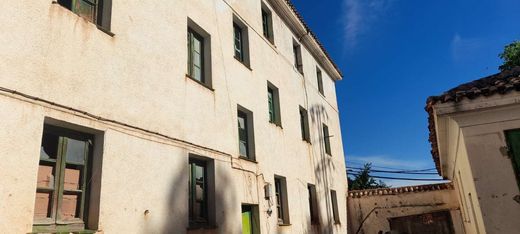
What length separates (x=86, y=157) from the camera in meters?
5.79

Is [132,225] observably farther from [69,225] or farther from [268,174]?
[268,174]

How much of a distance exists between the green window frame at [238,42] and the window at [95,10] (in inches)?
188

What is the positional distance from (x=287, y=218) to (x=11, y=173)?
829cm

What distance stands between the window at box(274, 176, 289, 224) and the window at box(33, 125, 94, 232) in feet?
22.0

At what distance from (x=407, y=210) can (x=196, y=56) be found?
12688 mm

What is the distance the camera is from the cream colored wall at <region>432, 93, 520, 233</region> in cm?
621

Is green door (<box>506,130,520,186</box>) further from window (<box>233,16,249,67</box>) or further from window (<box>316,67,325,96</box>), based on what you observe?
window (<box>316,67,325,96</box>)

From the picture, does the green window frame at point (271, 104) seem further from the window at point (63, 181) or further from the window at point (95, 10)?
the window at point (63, 181)

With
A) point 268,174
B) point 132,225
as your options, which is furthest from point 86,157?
point 268,174

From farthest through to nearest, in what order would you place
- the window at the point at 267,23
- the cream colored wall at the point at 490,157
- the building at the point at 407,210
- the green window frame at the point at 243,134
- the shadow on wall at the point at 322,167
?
1. the building at the point at 407,210
2. the shadow on wall at the point at 322,167
3. the window at the point at 267,23
4. the green window frame at the point at 243,134
5. the cream colored wall at the point at 490,157

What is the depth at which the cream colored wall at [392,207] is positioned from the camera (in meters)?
16.8

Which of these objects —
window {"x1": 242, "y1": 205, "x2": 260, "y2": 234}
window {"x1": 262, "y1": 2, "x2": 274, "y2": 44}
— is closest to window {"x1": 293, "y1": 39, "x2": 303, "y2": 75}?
window {"x1": 262, "y1": 2, "x2": 274, "y2": 44}

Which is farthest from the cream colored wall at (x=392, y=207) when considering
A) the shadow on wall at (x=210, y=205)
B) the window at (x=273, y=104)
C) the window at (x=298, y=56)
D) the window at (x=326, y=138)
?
the shadow on wall at (x=210, y=205)

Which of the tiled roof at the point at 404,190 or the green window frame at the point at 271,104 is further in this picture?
the tiled roof at the point at 404,190
